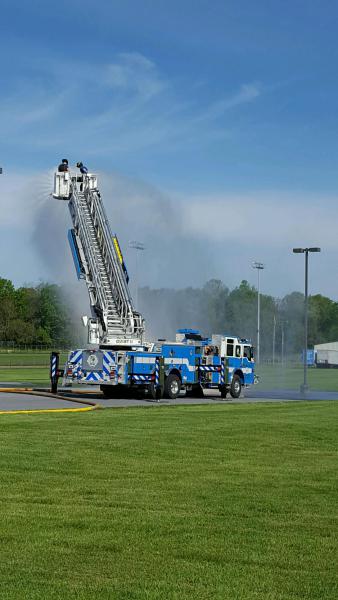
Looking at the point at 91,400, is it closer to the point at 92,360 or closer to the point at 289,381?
the point at 92,360

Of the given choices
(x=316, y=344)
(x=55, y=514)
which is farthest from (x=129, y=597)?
(x=316, y=344)

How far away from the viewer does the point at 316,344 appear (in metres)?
142

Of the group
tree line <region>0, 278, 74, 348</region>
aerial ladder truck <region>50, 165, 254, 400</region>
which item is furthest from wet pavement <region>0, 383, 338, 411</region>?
tree line <region>0, 278, 74, 348</region>

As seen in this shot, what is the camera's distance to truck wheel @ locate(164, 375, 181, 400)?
112 feet

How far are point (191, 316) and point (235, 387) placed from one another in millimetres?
6864

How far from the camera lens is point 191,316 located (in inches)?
1720

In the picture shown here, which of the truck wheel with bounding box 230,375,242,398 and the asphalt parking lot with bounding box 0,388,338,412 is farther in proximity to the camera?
the truck wheel with bounding box 230,375,242,398

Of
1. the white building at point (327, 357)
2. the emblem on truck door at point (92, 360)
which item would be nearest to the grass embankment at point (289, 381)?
the emblem on truck door at point (92, 360)

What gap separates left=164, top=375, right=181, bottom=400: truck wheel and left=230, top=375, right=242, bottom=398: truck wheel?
353cm

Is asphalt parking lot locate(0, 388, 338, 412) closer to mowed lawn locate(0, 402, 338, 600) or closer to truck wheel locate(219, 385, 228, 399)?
truck wheel locate(219, 385, 228, 399)

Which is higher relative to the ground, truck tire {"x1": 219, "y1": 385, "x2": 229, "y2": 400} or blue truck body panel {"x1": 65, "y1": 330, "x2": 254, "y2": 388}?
blue truck body panel {"x1": 65, "y1": 330, "x2": 254, "y2": 388}

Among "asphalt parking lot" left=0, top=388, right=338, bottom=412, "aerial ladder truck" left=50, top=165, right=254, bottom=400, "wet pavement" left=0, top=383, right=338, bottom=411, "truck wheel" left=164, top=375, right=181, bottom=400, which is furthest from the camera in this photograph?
"truck wheel" left=164, top=375, right=181, bottom=400

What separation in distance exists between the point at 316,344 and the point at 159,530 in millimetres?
134967

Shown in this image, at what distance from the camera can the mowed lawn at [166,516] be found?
7.23m
